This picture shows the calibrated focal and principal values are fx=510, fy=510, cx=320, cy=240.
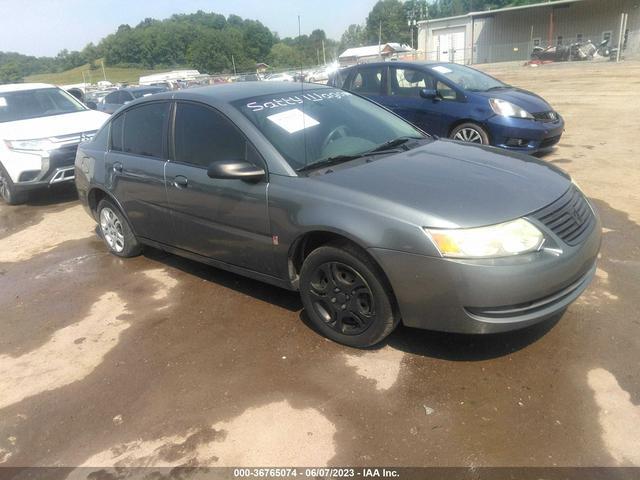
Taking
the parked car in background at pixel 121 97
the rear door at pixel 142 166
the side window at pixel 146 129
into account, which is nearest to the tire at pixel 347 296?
the rear door at pixel 142 166

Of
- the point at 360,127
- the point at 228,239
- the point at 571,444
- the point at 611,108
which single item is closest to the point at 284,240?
the point at 228,239

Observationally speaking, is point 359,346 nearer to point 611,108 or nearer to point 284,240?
point 284,240

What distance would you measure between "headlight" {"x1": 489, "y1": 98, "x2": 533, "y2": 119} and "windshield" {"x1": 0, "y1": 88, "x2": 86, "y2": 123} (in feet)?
22.2

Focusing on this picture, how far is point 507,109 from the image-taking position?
7191 mm

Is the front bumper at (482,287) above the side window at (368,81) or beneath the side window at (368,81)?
beneath

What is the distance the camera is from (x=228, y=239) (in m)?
3.70

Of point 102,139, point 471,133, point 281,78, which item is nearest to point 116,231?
point 102,139

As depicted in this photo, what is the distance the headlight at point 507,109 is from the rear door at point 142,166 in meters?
4.85

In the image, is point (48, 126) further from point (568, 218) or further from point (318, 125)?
point (568, 218)

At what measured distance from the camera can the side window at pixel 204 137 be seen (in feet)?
11.7

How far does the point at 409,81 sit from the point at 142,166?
201 inches

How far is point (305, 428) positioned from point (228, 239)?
61.6 inches

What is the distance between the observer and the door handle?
3.87 metres

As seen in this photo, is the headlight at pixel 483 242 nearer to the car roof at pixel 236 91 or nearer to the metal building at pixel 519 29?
the car roof at pixel 236 91
